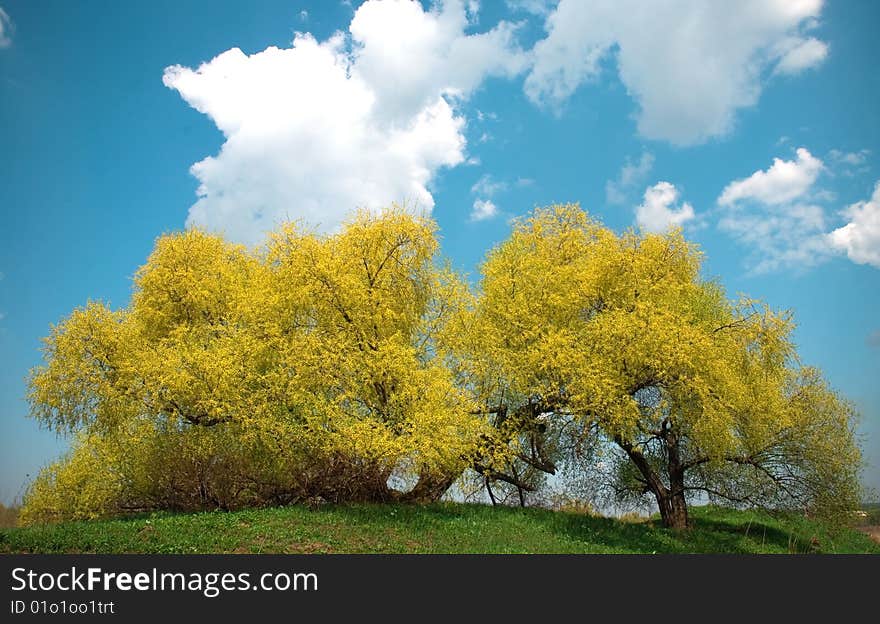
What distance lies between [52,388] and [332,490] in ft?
34.4

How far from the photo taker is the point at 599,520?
24672mm

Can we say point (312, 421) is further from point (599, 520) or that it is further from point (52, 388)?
point (599, 520)

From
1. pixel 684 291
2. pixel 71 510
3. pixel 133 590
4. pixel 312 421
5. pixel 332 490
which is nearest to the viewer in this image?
pixel 133 590

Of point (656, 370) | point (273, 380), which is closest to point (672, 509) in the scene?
point (656, 370)

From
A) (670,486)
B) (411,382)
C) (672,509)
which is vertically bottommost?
(672,509)

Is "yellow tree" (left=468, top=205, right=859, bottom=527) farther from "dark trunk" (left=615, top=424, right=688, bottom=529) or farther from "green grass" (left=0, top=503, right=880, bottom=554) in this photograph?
"green grass" (left=0, top=503, right=880, bottom=554)

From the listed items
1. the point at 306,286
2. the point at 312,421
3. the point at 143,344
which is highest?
the point at 306,286

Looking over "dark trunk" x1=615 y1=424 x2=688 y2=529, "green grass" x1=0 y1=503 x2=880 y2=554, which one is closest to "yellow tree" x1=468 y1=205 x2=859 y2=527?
"dark trunk" x1=615 y1=424 x2=688 y2=529

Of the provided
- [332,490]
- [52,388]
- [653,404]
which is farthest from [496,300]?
[52,388]

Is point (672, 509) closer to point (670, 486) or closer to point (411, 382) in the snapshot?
point (670, 486)

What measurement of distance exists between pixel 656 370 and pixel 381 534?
1081cm

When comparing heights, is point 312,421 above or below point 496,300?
below

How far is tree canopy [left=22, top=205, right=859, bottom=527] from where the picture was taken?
21062 millimetres

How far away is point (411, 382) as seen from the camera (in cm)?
2081
